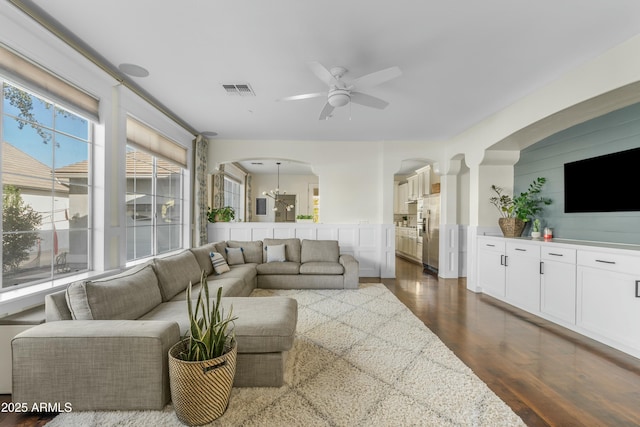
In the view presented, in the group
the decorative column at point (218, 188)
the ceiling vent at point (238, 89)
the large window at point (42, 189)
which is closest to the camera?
the large window at point (42, 189)

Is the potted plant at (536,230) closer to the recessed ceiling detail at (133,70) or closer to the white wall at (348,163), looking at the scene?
the white wall at (348,163)

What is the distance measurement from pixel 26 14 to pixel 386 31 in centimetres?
265

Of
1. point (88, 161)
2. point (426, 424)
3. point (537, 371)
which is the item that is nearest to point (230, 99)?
point (88, 161)

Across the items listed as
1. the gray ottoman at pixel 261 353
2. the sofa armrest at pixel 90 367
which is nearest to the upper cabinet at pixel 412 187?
the gray ottoman at pixel 261 353

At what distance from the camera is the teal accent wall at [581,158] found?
303cm

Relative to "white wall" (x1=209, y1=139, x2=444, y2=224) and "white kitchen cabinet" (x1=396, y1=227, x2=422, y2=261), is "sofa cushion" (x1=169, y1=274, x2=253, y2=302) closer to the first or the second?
"white wall" (x1=209, y1=139, x2=444, y2=224)

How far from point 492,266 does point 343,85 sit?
3.57 m

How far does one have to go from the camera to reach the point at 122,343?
173 centimetres

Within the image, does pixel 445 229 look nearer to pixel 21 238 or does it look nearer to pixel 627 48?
pixel 627 48

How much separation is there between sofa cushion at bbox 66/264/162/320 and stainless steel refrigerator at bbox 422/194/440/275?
5.34m

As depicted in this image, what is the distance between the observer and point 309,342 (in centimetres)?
273

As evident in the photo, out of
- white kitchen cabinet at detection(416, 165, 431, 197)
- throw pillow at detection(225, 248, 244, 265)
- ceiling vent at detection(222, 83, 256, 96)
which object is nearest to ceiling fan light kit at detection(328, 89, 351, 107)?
ceiling vent at detection(222, 83, 256, 96)

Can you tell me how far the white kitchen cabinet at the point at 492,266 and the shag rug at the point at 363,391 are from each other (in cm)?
190

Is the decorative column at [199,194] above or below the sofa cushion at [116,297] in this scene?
above
